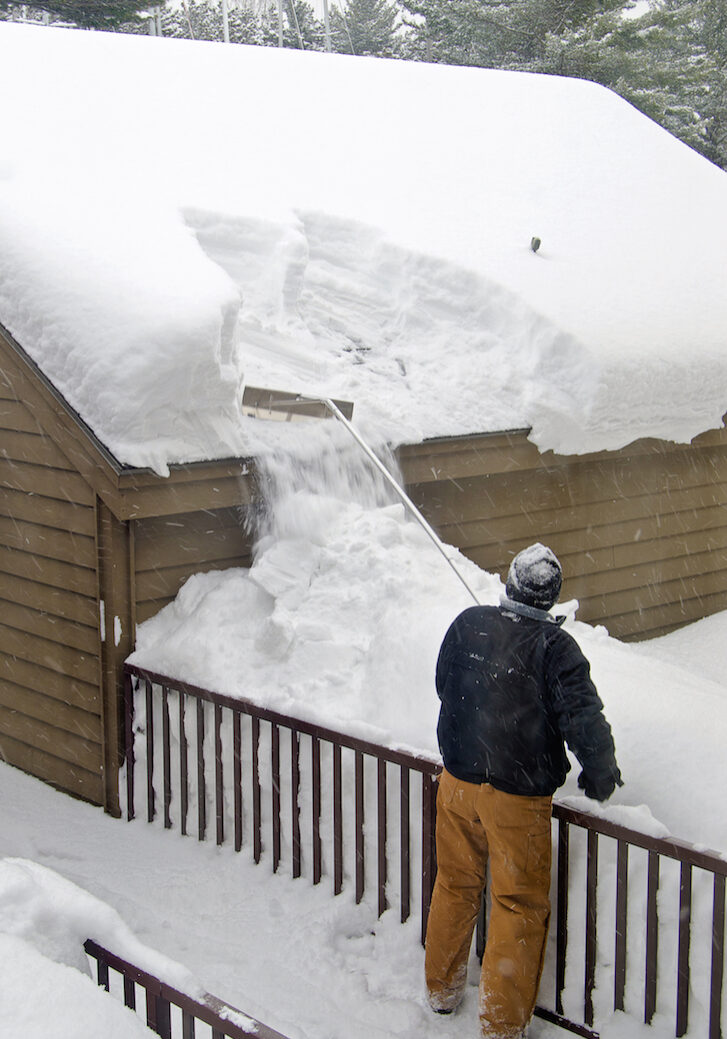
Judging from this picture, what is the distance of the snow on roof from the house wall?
10.0 inches

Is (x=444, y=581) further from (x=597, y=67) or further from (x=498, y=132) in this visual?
(x=597, y=67)

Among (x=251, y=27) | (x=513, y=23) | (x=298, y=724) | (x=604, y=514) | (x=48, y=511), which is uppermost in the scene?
(x=251, y=27)

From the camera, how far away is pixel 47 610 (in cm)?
596

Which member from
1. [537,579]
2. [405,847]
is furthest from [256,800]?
[537,579]

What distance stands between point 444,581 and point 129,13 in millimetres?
19480

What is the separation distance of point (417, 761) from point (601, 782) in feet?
3.06

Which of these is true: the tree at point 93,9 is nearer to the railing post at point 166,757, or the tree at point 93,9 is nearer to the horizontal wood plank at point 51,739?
the horizontal wood plank at point 51,739

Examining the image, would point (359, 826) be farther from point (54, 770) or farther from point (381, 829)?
point (54, 770)

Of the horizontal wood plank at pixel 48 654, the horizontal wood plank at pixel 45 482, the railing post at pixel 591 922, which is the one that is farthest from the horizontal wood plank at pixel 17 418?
the railing post at pixel 591 922

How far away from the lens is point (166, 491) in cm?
531

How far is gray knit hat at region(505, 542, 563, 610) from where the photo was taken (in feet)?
12.1

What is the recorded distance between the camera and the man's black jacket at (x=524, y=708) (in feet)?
11.7

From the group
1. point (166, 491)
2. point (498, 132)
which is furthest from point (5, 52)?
point (166, 491)

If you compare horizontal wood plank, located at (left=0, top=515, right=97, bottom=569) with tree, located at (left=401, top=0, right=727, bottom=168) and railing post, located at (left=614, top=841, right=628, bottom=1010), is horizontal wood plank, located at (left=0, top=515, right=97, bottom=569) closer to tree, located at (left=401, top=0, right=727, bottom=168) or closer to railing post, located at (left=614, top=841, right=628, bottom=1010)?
railing post, located at (left=614, top=841, right=628, bottom=1010)
